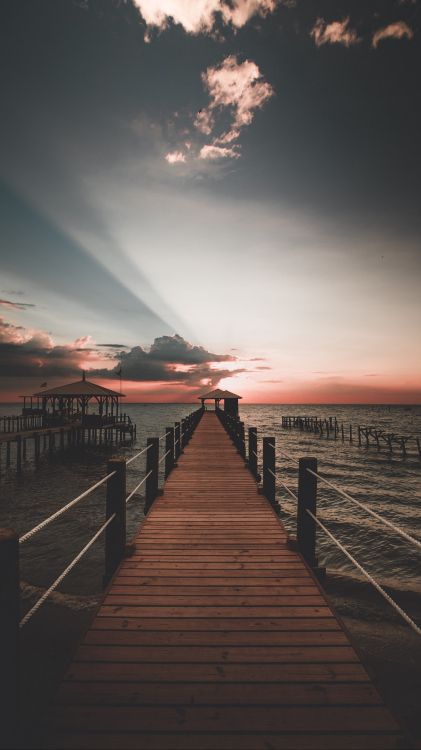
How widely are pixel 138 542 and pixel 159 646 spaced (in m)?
1.98

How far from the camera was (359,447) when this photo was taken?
33875 millimetres

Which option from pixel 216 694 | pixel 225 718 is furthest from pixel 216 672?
pixel 225 718

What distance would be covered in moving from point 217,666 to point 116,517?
75.0 inches

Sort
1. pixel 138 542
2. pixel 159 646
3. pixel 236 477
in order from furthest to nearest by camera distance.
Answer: pixel 236 477
pixel 138 542
pixel 159 646

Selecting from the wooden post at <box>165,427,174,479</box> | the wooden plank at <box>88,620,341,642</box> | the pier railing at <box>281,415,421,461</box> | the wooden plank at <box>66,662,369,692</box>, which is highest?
the wooden post at <box>165,427,174,479</box>

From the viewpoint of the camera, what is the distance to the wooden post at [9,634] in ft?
5.39

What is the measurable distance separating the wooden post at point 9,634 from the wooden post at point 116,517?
6.46 ft

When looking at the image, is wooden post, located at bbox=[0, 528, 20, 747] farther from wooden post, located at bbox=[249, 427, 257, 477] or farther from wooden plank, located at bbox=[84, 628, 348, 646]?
wooden post, located at bbox=[249, 427, 257, 477]

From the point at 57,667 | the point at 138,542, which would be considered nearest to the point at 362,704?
the point at 138,542

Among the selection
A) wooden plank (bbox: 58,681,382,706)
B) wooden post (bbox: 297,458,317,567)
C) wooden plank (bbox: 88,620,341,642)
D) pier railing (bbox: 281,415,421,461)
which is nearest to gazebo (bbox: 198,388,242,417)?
pier railing (bbox: 281,415,421,461)

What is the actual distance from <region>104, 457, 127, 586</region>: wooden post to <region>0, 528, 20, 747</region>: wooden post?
1.97 metres

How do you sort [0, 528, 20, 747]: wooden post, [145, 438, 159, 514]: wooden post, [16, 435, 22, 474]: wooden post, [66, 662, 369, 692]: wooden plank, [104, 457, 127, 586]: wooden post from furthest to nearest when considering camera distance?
[16, 435, 22, 474]: wooden post
[145, 438, 159, 514]: wooden post
[104, 457, 127, 586]: wooden post
[66, 662, 369, 692]: wooden plank
[0, 528, 20, 747]: wooden post

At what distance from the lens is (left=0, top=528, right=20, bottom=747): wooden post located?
1.64 metres

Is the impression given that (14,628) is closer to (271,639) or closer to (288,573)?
(271,639)
